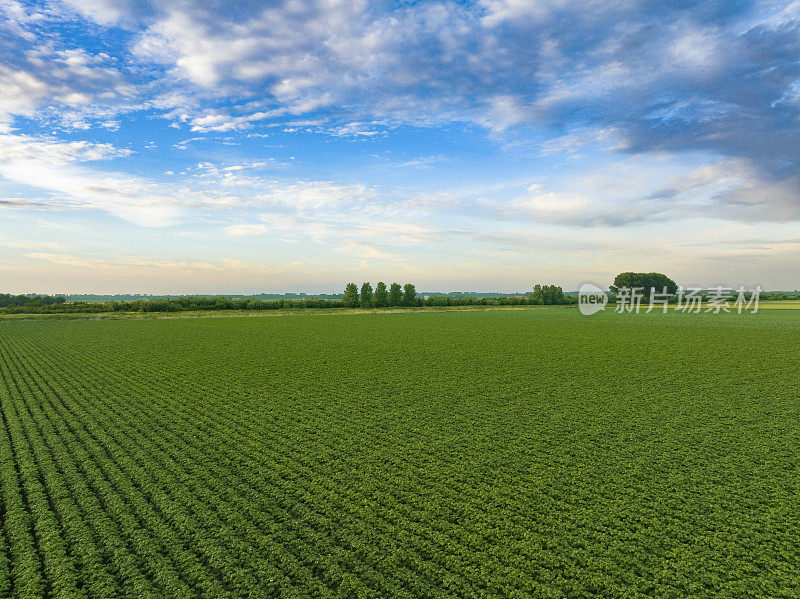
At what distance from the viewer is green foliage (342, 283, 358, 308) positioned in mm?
97875

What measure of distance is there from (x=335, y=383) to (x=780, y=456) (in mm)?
13754

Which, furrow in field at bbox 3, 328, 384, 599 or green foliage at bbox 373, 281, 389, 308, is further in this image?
green foliage at bbox 373, 281, 389, 308

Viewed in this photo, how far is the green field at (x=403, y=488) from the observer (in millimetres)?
5543

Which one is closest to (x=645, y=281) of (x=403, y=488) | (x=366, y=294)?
(x=366, y=294)

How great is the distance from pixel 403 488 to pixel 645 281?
447ft

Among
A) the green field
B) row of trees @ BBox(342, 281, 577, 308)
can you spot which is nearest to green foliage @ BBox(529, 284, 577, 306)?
row of trees @ BBox(342, 281, 577, 308)

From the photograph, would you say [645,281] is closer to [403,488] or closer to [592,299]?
[592,299]

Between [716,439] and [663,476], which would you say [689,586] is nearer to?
[663,476]

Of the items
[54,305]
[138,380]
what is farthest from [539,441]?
[54,305]

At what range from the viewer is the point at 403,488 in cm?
782

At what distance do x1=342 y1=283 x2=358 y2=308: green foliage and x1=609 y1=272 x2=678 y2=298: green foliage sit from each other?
7653 centimetres

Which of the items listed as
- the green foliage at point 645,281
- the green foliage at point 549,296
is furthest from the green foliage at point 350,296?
the green foliage at point 645,281

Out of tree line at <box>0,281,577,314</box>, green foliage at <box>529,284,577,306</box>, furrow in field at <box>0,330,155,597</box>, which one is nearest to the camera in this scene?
furrow in field at <box>0,330,155,597</box>

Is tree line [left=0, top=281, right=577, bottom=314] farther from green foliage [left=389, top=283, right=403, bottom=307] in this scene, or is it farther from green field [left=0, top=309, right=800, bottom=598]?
green field [left=0, top=309, right=800, bottom=598]
